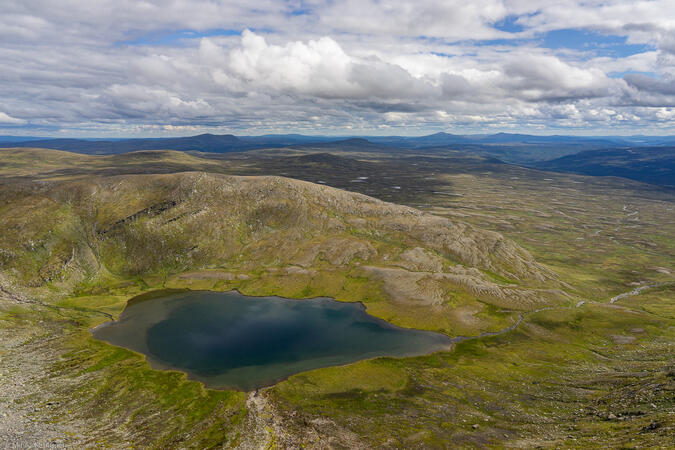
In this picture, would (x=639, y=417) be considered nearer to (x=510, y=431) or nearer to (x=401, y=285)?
(x=510, y=431)

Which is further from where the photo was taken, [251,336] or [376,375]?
[251,336]

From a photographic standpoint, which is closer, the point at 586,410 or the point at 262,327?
the point at 586,410

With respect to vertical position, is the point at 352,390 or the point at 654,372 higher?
the point at 654,372

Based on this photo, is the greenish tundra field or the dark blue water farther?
the dark blue water

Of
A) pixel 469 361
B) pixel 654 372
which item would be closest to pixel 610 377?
pixel 654 372

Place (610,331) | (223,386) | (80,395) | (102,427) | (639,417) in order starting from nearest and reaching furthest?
(639,417), (102,427), (80,395), (223,386), (610,331)

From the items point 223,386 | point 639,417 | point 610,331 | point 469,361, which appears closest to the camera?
point 639,417

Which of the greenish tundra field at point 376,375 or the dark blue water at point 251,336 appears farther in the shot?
the dark blue water at point 251,336

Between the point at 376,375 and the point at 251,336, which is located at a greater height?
the point at 251,336
